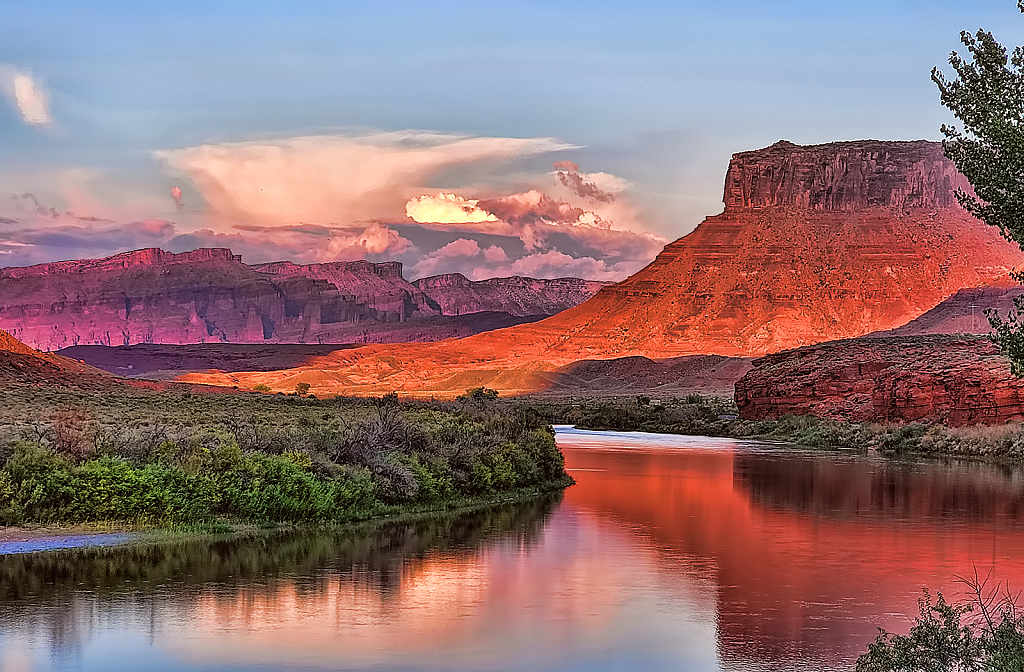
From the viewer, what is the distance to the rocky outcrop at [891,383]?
51.1 meters

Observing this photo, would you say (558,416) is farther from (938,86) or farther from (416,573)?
(938,86)

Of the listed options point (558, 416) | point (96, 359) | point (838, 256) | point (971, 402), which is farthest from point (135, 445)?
point (96, 359)

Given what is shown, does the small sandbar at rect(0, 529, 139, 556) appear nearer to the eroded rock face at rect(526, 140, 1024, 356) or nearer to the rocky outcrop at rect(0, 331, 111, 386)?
the rocky outcrop at rect(0, 331, 111, 386)

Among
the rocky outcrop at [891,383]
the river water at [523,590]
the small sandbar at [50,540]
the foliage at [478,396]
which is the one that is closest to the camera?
the river water at [523,590]

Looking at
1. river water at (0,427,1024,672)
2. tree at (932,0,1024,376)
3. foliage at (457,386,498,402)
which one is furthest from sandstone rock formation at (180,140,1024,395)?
tree at (932,0,1024,376)

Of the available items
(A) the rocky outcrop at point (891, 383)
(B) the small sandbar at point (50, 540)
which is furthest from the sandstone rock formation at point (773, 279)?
(B) the small sandbar at point (50, 540)

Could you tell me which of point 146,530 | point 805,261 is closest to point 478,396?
point 146,530

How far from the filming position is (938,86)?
35.4ft

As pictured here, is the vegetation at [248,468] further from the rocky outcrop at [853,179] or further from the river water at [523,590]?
the rocky outcrop at [853,179]

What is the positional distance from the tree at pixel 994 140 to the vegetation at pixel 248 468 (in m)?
12.3

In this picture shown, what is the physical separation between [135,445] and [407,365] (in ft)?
413

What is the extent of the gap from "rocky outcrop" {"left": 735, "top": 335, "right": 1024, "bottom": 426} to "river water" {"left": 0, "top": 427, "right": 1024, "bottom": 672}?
26.9 meters

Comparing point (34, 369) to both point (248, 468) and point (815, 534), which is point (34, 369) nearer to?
point (248, 468)

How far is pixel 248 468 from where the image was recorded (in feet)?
64.7
